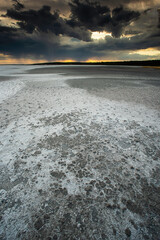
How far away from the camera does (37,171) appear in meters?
1.87

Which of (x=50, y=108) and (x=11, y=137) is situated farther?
(x=50, y=108)

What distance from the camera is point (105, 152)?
2.23 metres

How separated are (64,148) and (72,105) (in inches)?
89.2

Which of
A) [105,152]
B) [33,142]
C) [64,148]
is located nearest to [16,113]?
[33,142]

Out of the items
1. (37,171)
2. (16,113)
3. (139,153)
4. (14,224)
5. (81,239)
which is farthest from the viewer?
(16,113)

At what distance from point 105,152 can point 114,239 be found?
121cm

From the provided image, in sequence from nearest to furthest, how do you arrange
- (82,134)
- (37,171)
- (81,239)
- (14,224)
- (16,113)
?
1. (81,239)
2. (14,224)
3. (37,171)
4. (82,134)
5. (16,113)

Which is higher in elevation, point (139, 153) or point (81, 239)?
point (139, 153)

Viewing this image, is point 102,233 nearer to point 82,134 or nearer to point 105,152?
point 105,152

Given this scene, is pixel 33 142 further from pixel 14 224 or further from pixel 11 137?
pixel 14 224

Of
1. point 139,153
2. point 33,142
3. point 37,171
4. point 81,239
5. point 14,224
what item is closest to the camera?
point 81,239

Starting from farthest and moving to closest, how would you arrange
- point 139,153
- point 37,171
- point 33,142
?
point 33,142 → point 139,153 → point 37,171

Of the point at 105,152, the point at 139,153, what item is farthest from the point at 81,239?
the point at 139,153

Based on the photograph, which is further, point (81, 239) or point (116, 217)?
point (116, 217)
